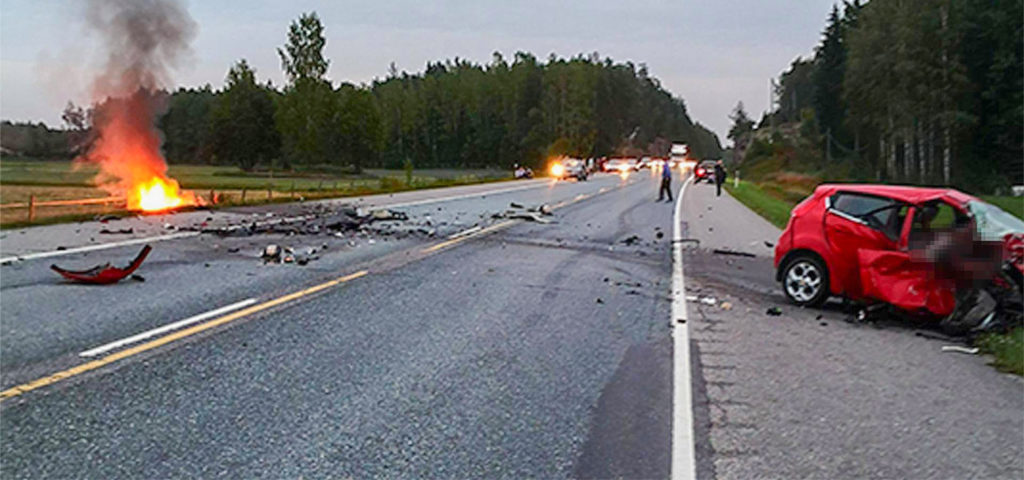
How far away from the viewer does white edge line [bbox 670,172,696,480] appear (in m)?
4.75

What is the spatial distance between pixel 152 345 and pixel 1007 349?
7705 mm

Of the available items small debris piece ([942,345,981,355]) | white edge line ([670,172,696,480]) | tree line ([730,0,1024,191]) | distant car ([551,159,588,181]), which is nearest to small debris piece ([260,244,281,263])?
white edge line ([670,172,696,480])

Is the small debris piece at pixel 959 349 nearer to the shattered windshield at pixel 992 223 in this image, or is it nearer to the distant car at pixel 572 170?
the shattered windshield at pixel 992 223

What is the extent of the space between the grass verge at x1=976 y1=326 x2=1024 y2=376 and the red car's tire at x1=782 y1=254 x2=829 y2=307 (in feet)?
6.37

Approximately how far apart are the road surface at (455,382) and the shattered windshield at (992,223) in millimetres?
1254

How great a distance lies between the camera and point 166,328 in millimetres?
7711

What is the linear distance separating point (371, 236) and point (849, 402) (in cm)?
1229

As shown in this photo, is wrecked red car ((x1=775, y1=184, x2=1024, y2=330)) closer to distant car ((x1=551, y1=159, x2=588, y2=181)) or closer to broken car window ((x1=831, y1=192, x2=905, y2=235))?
broken car window ((x1=831, y1=192, x2=905, y2=235))

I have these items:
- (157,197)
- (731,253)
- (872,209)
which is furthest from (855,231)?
(157,197)

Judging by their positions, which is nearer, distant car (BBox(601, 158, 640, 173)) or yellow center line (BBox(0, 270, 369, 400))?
yellow center line (BBox(0, 270, 369, 400))

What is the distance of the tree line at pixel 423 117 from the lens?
89438 mm

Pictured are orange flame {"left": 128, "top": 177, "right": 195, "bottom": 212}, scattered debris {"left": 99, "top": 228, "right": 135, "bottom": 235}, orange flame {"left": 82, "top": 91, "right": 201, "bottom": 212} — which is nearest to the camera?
scattered debris {"left": 99, "top": 228, "right": 135, "bottom": 235}

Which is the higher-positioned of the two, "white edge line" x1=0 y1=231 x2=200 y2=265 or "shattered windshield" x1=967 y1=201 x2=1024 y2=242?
"shattered windshield" x1=967 y1=201 x2=1024 y2=242

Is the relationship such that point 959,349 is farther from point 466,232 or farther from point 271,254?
point 466,232
